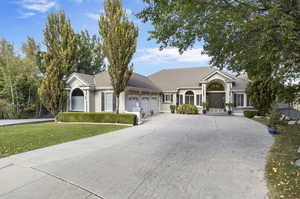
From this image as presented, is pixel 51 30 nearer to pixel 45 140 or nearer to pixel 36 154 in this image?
pixel 45 140

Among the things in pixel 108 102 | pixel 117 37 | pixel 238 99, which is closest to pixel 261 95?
pixel 238 99

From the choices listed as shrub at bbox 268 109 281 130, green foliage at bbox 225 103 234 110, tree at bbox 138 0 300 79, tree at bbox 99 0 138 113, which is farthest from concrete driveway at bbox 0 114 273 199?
green foliage at bbox 225 103 234 110

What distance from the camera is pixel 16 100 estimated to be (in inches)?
658

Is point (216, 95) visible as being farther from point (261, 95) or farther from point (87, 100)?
point (87, 100)

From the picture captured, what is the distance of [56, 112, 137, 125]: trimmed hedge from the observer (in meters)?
12.2

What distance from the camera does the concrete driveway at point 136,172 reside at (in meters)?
A: 3.13

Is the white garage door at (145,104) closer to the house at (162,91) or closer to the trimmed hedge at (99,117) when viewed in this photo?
the house at (162,91)

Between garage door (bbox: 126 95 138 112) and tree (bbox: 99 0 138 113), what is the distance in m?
3.61

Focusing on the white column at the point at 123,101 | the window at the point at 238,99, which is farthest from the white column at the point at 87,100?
the window at the point at 238,99

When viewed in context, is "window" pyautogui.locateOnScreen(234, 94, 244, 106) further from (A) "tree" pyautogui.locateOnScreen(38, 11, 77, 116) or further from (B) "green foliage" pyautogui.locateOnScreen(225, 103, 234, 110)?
(A) "tree" pyautogui.locateOnScreen(38, 11, 77, 116)

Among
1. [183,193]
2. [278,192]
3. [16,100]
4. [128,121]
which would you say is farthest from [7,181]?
[16,100]

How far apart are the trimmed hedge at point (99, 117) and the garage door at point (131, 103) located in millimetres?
3147

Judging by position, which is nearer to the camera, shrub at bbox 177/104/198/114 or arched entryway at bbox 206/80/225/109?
shrub at bbox 177/104/198/114

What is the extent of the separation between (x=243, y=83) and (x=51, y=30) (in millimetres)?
22484
